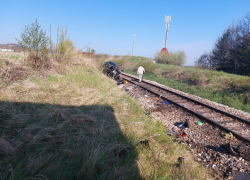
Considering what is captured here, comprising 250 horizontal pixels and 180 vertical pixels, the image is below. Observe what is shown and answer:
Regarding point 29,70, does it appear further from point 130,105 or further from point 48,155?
point 48,155

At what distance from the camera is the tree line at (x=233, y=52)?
73.8 feet

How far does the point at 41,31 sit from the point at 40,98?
165 inches

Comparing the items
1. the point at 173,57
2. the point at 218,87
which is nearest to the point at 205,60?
the point at 173,57

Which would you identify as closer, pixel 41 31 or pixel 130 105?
pixel 130 105

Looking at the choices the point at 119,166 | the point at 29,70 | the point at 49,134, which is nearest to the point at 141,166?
the point at 119,166

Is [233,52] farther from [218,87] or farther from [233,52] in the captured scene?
[218,87]

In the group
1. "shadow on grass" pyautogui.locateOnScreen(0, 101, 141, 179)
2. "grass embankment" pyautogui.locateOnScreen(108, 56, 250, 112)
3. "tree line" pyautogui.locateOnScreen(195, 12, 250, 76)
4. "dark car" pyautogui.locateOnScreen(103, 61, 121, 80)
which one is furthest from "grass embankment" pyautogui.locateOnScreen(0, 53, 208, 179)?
"tree line" pyautogui.locateOnScreen(195, 12, 250, 76)

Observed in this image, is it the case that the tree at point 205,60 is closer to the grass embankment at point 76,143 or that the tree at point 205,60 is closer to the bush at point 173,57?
the bush at point 173,57

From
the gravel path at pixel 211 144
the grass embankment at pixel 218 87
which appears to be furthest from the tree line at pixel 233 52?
the gravel path at pixel 211 144

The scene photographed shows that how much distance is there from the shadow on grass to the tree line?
24135mm

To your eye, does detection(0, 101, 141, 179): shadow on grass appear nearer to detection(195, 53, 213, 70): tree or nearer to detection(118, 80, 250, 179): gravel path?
detection(118, 80, 250, 179): gravel path

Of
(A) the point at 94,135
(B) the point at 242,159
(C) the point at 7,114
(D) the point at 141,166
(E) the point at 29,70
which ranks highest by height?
(E) the point at 29,70

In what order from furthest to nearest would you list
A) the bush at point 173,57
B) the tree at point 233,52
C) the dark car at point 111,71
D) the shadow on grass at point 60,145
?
the bush at point 173,57 → the tree at point 233,52 → the dark car at point 111,71 → the shadow on grass at point 60,145

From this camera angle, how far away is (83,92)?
6.22m
